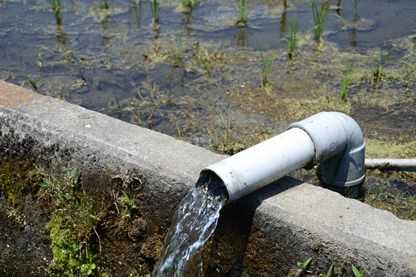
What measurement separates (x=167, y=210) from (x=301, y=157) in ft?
2.02

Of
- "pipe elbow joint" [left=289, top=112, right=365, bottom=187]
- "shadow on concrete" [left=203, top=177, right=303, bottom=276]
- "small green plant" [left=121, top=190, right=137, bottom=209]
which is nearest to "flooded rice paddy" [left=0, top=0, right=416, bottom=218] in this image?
"pipe elbow joint" [left=289, top=112, right=365, bottom=187]

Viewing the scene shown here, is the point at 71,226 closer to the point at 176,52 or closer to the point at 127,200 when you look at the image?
the point at 127,200

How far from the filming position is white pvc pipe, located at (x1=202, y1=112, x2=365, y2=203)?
5.69 feet

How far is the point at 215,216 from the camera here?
179 cm

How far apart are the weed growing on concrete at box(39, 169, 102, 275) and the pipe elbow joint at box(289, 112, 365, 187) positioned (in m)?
1.03

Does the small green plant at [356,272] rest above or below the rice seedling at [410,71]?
above

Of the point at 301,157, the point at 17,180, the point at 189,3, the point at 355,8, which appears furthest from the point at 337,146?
the point at 189,3

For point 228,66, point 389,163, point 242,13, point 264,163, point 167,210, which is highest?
point 264,163

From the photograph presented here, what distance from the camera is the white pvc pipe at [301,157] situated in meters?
1.73

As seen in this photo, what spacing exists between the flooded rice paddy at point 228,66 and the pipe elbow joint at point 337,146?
456mm

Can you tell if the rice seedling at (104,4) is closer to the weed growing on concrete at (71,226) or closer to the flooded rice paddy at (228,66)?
the flooded rice paddy at (228,66)

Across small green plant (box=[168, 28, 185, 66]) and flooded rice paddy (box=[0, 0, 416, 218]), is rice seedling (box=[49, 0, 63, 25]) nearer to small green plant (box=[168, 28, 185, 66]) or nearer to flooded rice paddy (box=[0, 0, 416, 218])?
flooded rice paddy (box=[0, 0, 416, 218])

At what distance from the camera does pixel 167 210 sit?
1994 millimetres

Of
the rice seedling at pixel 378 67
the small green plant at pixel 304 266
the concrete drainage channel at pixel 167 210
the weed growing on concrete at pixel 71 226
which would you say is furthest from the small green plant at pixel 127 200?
the rice seedling at pixel 378 67
